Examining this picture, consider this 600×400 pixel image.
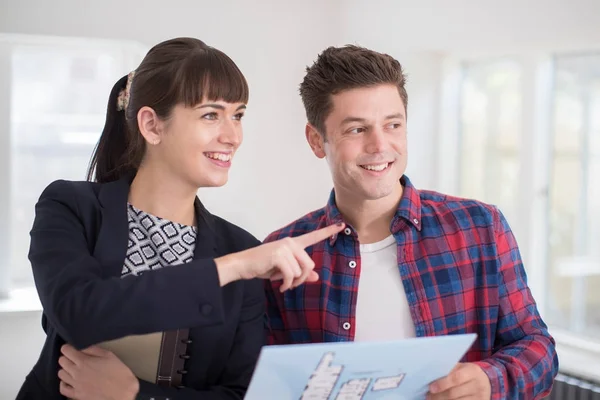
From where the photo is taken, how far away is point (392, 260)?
1814 mm

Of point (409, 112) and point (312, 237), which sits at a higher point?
point (409, 112)

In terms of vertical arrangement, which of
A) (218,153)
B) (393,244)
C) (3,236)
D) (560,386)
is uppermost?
(218,153)

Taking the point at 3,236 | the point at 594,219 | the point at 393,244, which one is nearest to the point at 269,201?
the point at 3,236

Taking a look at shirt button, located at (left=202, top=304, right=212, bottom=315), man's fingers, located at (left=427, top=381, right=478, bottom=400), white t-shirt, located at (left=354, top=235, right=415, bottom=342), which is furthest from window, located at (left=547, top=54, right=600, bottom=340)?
shirt button, located at (left=202, top=304, right=212, bottom=315)

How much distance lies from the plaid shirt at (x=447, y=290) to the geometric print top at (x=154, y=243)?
288 mm

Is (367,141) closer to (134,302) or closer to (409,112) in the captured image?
(134,302)

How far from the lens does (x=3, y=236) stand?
387 cm

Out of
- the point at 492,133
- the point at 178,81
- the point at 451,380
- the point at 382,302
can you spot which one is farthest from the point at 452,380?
the point at 492,133

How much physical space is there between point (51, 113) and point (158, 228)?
2.62 metres

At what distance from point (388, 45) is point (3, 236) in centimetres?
221

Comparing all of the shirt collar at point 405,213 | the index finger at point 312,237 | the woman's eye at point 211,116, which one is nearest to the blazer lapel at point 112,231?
the woman's eye at point 211,116

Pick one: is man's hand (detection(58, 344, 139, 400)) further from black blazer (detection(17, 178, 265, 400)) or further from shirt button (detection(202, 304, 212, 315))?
shirt button (detection(202, 304, 212, 315))

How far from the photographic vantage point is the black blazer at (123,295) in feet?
4.22

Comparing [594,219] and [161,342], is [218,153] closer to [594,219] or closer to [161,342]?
[161,342]
